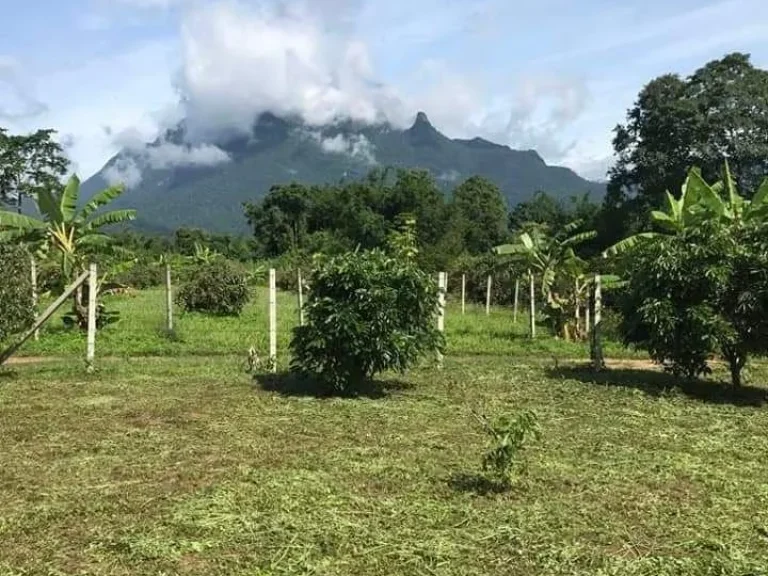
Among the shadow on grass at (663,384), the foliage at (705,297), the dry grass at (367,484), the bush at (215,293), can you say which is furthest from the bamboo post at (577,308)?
the bush at (215,293)

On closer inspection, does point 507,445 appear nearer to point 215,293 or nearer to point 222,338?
point 222,338

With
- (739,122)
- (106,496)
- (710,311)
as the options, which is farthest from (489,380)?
(739,122)

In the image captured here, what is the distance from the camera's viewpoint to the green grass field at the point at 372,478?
14.7ft

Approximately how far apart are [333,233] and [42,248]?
31443 mm

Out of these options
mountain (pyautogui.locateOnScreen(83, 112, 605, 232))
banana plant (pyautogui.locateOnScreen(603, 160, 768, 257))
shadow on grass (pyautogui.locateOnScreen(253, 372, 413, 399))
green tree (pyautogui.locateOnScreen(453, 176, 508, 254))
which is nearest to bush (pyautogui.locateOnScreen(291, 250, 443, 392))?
shadow on grass (pyautogui.locateOnScreen(253, 372, 413, 399))

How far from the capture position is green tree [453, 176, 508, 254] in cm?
4800

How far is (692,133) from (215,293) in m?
20.8

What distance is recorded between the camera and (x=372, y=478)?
5.97 m

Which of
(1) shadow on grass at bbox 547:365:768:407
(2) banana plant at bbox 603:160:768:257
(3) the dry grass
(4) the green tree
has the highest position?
(4) the green tree

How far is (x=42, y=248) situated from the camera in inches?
640

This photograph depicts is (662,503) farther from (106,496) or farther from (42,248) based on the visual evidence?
(42,248)

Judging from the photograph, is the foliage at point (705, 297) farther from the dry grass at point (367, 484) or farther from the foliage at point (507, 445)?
the foliage at point (507, 445)

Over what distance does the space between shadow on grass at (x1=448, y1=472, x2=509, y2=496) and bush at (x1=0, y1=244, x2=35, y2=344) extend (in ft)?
22.3

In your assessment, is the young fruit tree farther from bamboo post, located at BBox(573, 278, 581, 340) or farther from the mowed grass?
bamboo post, located at BBox(573, 278, 581, 340)
